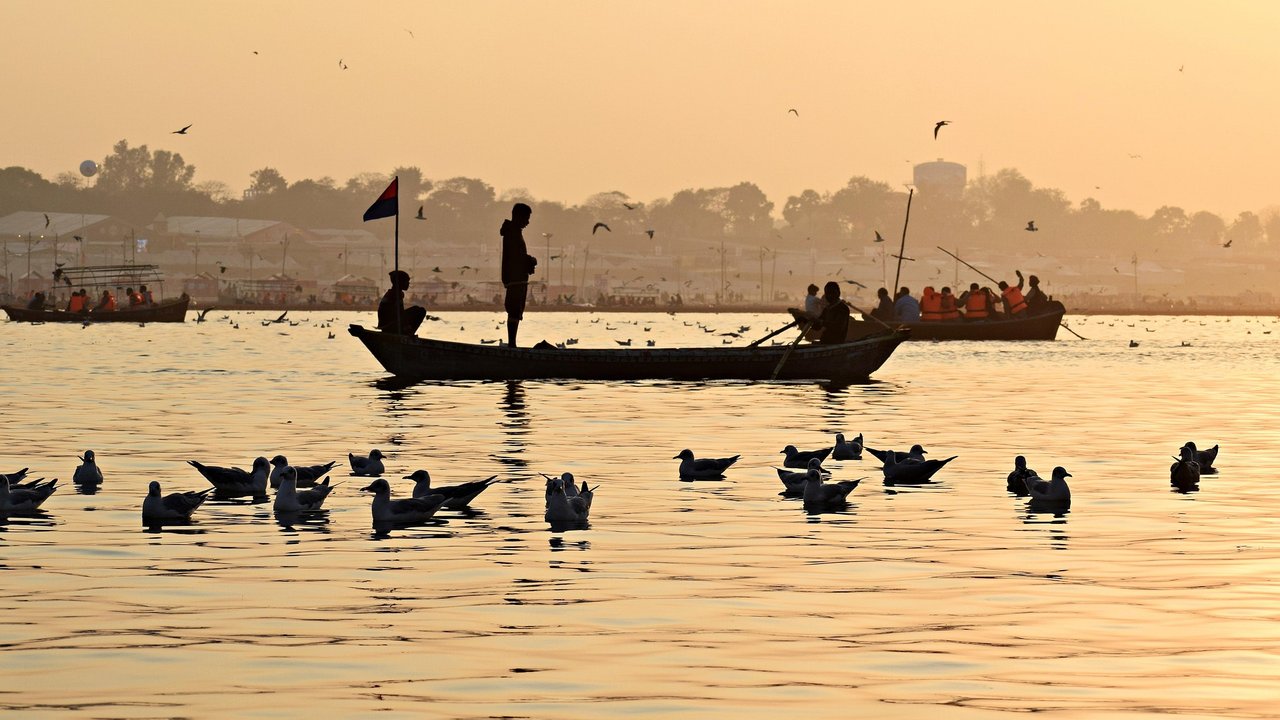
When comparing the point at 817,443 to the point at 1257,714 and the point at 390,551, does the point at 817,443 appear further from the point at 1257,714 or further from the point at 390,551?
the point at 1257,714

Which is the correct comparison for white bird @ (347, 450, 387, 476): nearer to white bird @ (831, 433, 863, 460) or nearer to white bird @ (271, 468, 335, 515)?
white bird @ (271, 468, 335, 515)

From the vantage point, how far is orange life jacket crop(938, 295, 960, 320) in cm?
6500

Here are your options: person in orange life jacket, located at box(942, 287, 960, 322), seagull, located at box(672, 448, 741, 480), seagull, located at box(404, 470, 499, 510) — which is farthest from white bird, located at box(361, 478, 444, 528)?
person in orange life jacket, located at box(942, 287, 960, 322)

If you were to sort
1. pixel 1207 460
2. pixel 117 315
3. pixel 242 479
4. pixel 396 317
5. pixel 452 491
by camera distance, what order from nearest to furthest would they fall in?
pixel 452 491
pixel 242 479
pixel 1207 460
pixel 396 317
pixel 117 315

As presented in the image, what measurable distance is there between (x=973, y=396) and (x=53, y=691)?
29.7 metres

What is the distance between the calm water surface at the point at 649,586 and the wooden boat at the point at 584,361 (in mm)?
10054

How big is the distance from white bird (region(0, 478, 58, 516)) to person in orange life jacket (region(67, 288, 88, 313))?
3321 inches

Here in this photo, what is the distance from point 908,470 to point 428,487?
230 inches

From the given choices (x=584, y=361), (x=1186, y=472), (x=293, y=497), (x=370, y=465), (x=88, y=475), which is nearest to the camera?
(x=293, y=497)

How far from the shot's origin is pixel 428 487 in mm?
16641

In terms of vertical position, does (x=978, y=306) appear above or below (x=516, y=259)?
below

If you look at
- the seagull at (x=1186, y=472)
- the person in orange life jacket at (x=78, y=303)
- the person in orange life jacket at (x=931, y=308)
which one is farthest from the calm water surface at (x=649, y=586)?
the person in orange life jacket at (x=78, y=303)

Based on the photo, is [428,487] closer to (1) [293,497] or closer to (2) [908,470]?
(1) [293,497]

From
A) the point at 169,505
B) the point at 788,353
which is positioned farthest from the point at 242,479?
the point at 788,353
